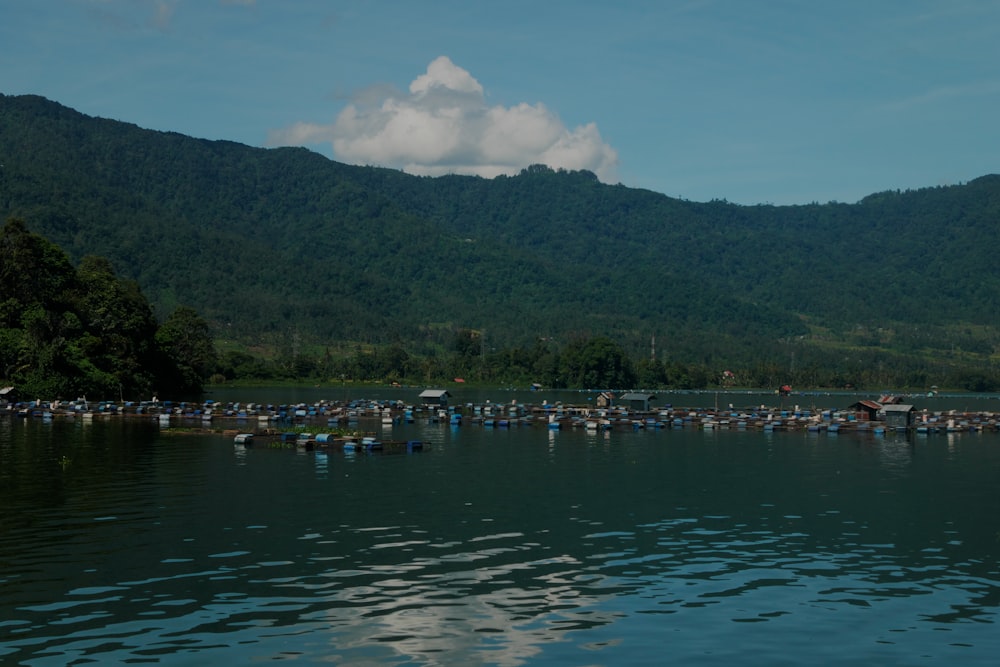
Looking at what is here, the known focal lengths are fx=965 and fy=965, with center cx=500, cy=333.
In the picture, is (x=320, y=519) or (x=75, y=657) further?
(x=320, y=519)

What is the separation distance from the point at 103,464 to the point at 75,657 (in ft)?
175

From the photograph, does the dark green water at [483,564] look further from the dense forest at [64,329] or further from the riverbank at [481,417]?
the dense forest at [64,329]

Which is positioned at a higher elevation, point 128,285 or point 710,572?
point 128,285

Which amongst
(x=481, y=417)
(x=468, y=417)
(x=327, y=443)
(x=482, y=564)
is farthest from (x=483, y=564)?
(x=468, y=417)

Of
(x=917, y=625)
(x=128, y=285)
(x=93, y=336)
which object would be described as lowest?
(x=917, y=625)

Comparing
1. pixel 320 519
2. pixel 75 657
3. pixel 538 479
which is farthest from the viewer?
pixel 538 479

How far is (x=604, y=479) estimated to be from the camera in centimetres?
8088

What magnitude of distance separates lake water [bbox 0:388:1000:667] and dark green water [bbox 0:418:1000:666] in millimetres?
159

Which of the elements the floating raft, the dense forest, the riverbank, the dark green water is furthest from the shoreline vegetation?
the dark green water

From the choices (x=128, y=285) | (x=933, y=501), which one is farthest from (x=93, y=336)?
(x=933, y=501)

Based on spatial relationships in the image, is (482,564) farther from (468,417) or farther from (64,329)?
(64,329)

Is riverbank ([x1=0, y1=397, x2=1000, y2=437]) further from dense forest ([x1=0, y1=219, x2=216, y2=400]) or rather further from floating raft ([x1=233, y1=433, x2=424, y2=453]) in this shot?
floating raft ([x1=233, y1=433, x2=424, y2=453])

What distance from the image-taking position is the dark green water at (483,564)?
33.2m

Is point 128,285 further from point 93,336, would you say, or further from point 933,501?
Answer: point 933,501
